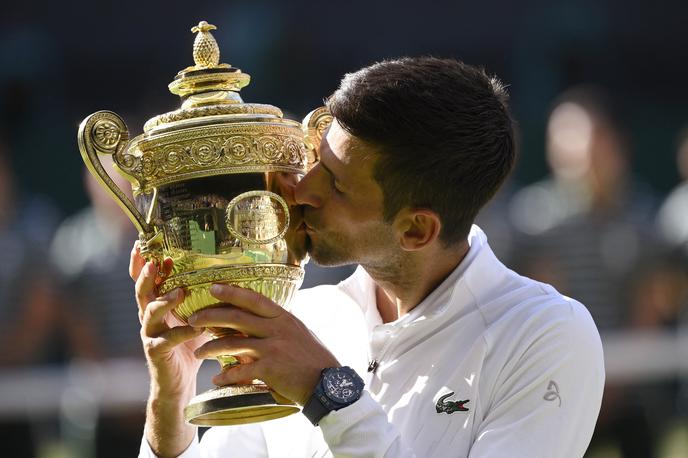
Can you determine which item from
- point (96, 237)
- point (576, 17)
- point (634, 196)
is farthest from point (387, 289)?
point (576, 17)

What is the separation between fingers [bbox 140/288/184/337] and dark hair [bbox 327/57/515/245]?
1.80 feet

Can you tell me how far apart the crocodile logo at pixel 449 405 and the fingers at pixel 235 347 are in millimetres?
448

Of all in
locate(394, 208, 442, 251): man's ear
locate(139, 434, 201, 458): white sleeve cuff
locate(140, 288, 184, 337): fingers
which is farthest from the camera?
locate(139, 434, 201, 458): white sleeve cuff

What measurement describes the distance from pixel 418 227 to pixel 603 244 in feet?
12.1

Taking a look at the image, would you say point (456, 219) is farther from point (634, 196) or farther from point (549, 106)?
point (549, 106)

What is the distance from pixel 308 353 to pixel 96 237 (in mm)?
4586

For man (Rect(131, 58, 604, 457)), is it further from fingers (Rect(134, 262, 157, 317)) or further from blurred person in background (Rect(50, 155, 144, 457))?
blurred person in background (Rect(50, 155, 144, 457))

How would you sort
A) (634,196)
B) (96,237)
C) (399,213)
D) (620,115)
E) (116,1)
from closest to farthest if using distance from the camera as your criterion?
(399,213)
(634,196)
(96,237)
(620,115)
(116,1)

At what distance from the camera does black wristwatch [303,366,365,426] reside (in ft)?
9.96

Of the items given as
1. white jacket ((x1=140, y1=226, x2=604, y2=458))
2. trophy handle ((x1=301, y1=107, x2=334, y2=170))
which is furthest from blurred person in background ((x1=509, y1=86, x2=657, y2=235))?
trophy handle ((x1=301, y1=107, x2=334, y2=170))

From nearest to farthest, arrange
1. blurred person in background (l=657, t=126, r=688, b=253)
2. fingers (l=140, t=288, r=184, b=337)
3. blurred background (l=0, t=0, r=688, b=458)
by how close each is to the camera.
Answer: fingers (l=140, t=288, r=184, b=337) < blurred background (l=0, t=0, r=688, b=458) < blurred person in background (l=657, t=126, r=688, b=253)

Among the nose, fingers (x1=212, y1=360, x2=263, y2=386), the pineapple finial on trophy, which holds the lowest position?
fingers (x1=212, y1=360, x2=263, y2=386)

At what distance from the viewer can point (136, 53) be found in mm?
9109

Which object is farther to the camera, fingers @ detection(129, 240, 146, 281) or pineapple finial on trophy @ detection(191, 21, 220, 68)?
fingers @ detection(129, 240, 146, 281)
